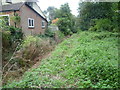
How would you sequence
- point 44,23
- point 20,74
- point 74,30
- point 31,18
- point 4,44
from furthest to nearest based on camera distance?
point 74,30, point 44,23, point 31,18, point 4,44, point 20,74

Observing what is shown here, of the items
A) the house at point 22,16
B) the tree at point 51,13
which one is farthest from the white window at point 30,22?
the tree at point 51,13

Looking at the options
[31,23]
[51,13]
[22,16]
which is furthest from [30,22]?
[51,13]

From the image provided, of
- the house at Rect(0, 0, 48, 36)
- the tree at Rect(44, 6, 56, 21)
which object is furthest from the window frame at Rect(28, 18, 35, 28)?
the tree at Rect(44, 6, 56, 21)

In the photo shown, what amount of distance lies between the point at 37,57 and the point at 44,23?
1107 cm

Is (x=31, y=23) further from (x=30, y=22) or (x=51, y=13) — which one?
(x=51, y=13)

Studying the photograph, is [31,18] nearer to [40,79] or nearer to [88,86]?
[40,79]

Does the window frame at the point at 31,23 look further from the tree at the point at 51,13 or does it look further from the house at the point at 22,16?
the tree at the point at 51,13

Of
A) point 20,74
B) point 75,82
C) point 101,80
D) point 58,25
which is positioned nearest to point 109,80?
point 101,80

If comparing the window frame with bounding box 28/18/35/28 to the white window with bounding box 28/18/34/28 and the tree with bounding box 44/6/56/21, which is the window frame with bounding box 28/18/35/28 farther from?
the tree with bounding box 44/6/56/21

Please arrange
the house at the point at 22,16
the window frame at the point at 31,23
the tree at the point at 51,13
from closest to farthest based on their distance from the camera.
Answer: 1. the house at the point at 22,16
2. the window frame at the point at 31,23
3. the tree at the point at 51,13

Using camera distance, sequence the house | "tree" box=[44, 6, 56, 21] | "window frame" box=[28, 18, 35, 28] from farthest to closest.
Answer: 1. "tree" box=[44, 6, 56, 21]
2. "window frame" box=[28, 18, 35, 28]
3. the house

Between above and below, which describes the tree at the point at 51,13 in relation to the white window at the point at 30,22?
above

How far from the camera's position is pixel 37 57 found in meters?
7.69

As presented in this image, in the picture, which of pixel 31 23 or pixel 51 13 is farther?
pixel 51 13
